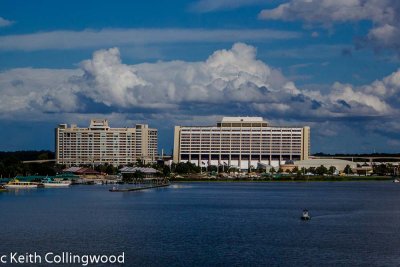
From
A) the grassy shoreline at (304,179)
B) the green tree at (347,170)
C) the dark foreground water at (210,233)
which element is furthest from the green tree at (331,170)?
the dark foreground water at (210,233)

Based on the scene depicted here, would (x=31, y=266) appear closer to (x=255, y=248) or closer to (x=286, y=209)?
(x=255, y=248)

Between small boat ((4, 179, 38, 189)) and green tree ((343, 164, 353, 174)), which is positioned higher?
green tree ((343, 164, 353, 174))

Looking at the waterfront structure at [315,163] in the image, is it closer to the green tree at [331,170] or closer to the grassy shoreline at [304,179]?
the green tree at [331,170]

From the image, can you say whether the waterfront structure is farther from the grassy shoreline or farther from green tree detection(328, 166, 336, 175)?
the grassy shoreline

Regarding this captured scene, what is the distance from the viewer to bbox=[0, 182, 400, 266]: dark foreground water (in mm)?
37562

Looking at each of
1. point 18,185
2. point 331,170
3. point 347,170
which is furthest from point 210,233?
point 347,170

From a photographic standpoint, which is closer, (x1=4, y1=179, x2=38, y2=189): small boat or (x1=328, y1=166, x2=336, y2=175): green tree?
(x1=4, y1=179, x2=38, y2=189): small boat

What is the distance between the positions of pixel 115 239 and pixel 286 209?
26962 mm

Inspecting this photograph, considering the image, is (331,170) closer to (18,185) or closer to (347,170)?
(347,170)

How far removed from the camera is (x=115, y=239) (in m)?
43.5

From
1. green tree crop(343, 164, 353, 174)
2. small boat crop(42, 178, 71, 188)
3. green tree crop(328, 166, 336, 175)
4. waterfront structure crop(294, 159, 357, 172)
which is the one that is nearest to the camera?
small boat crop(42, 178, 71, 188)

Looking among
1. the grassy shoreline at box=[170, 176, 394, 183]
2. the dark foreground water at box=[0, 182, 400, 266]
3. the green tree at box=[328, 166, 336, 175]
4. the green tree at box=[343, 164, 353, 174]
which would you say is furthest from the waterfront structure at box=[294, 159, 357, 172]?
the dark foreground water at box=[0, 182, 400, 266]

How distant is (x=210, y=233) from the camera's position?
1858 inches

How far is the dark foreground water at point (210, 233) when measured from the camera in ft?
123
